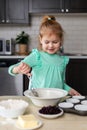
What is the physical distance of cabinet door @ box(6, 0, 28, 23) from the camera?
360 centimetres

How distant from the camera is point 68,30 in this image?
12.8 ft

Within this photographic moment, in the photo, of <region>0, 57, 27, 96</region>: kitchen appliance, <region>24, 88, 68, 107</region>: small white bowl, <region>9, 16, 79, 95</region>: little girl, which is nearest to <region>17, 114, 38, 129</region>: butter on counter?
<region>24, 88, 68, 107</region>: small white bowl

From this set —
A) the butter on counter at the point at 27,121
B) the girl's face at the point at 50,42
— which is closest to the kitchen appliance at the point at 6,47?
the girl's face at the point at 50,42

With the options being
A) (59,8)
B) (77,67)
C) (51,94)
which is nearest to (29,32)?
(59,8)

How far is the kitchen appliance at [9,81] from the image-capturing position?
3.42 metres

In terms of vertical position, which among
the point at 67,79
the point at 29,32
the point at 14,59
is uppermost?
the point at 29,32

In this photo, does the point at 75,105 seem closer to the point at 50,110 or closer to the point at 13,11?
the point at 50,110

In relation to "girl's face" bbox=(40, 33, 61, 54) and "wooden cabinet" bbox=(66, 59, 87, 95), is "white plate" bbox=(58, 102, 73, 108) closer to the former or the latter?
"girl's face" bbox=(40, 33, 61, 54)

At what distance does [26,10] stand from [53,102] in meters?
2.53

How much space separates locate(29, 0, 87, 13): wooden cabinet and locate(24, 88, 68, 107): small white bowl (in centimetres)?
232

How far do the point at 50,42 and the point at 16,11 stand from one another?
2189 mm

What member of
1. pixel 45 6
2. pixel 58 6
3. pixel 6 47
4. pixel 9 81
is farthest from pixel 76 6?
pixel 9 81

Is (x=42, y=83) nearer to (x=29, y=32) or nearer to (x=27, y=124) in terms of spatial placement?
(x=27, y=124)

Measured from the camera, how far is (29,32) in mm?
3928
